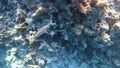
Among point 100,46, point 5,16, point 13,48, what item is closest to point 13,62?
point 13,48

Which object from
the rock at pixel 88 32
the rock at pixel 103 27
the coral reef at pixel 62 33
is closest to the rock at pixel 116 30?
the coral reef at pixel 62 33

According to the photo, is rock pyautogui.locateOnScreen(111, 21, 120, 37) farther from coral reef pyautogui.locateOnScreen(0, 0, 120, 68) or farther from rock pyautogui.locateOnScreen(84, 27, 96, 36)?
rock pyautogui.locateOnScreen(84, 27, 96, 36)

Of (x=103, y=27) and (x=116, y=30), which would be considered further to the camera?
(x=116, y=30)

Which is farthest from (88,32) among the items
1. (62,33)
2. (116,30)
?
(116,30)

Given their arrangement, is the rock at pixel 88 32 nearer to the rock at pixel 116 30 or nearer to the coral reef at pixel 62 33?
the coral reef at pixel 62 33

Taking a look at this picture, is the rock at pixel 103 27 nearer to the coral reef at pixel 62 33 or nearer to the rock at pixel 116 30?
the coral reef at pixel 62 33

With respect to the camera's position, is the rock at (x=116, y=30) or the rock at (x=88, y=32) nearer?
the rock at (x=88, y=32)

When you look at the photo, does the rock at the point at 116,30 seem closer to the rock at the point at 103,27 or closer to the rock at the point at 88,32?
the rock at the point at 103,27

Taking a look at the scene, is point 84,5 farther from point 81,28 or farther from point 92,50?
point 92,50

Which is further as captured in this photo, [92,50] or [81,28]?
[92,50]

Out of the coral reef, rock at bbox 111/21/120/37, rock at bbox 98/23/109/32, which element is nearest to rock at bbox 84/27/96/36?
the coral reef

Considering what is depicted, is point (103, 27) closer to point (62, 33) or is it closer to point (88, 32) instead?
point (88, 32)
